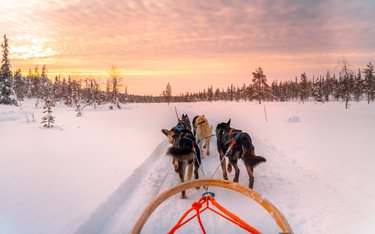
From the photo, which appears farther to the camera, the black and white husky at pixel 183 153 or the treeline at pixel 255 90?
the treeline at pixel 255 90

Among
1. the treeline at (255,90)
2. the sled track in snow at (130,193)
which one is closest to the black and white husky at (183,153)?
the sled track in snow at (130,193)

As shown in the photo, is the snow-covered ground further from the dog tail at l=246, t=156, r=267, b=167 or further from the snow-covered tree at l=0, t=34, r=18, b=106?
the snow-covered tree at l=0, t=34, r=18, b=106

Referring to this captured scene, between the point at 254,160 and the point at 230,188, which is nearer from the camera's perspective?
the point at 230,188

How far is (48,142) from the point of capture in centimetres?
1242

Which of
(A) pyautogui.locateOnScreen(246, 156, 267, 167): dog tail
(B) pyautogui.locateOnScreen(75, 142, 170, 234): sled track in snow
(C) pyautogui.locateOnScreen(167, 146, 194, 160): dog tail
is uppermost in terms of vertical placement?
(C) pyautogui.locateOnScreen(167, 146, 194, 160): dog tail

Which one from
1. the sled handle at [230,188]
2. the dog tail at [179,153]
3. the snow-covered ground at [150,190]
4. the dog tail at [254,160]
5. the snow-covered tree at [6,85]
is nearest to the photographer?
the sled handle at [230,188]

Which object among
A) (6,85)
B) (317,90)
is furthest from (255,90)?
Answer: (6,85)

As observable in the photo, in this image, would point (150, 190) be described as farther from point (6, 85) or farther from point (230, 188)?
point (6, 85)

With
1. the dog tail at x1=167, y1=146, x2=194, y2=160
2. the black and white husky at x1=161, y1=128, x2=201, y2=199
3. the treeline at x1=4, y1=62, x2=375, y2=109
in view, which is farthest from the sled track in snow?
the treeline at x1=4, y1=62, x2=375, y2=109

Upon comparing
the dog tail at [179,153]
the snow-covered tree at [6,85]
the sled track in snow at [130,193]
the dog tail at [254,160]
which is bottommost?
the sled track in snow at [130,193]

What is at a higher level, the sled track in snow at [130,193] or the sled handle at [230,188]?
the sled handle at [230,188]

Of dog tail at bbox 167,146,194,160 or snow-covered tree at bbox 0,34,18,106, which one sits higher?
snow-covered tree at bbox 0,34,18,106

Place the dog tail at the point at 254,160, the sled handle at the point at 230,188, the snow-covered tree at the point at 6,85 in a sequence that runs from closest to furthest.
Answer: the sled handle at the point at 230,188, the dog tail at the point at 254,160, the snow-covered tree at the point at 6,85

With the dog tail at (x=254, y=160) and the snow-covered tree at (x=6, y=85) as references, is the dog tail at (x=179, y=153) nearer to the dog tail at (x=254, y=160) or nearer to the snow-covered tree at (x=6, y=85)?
the dog tail at (x=254, y=160)
